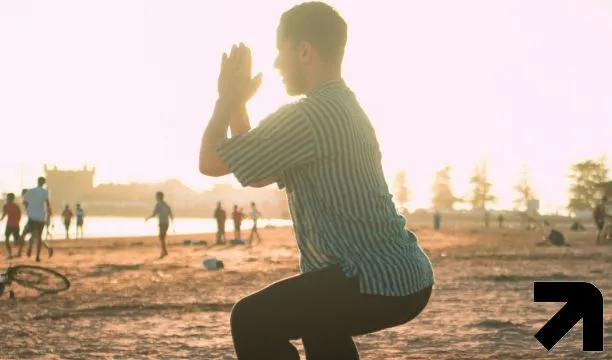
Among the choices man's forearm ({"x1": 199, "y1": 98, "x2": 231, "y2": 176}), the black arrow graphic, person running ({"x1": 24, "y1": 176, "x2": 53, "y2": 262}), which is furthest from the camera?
person running ({"x1": 24, "y1": 176, "x2": 53, "y2": 262})

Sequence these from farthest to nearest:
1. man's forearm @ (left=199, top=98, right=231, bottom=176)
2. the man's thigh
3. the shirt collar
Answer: the shirt collar, man's forearm @ (left=199, top=98, right=231, bottom=176), the man's thigh

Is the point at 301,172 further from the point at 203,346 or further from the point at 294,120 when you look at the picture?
the point at 203,346

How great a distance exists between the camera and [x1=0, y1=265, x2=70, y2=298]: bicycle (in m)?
12.3

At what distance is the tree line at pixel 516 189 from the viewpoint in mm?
126438

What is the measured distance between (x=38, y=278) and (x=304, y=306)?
35.8ft

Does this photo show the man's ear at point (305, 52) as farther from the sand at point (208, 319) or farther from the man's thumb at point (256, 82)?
the sand at point (208, 319)

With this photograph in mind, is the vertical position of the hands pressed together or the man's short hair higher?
the man's short hair

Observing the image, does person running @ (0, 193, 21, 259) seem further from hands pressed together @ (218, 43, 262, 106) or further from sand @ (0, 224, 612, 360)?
hands pressed together @ (218, 43, 262, 106)

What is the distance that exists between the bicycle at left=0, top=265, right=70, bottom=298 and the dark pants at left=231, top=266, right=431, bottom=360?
34.0ft

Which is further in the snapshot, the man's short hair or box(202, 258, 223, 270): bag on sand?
box(202, 258, 223, 270): bag on sand

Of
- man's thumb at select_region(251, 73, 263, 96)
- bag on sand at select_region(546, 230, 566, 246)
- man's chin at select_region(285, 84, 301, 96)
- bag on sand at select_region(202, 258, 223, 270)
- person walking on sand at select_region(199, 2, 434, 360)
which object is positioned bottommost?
bag on sand at select_region(202, 258, 223, 270)

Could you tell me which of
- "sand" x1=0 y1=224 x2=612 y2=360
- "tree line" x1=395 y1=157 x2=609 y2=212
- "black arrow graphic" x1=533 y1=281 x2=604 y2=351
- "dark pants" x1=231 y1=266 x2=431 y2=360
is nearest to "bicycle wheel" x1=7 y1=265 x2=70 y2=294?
"sand" x1=0 y1=224 x2=612 y2=360

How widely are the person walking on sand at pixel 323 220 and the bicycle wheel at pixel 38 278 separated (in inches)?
413

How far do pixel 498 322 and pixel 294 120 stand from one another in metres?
6.81
